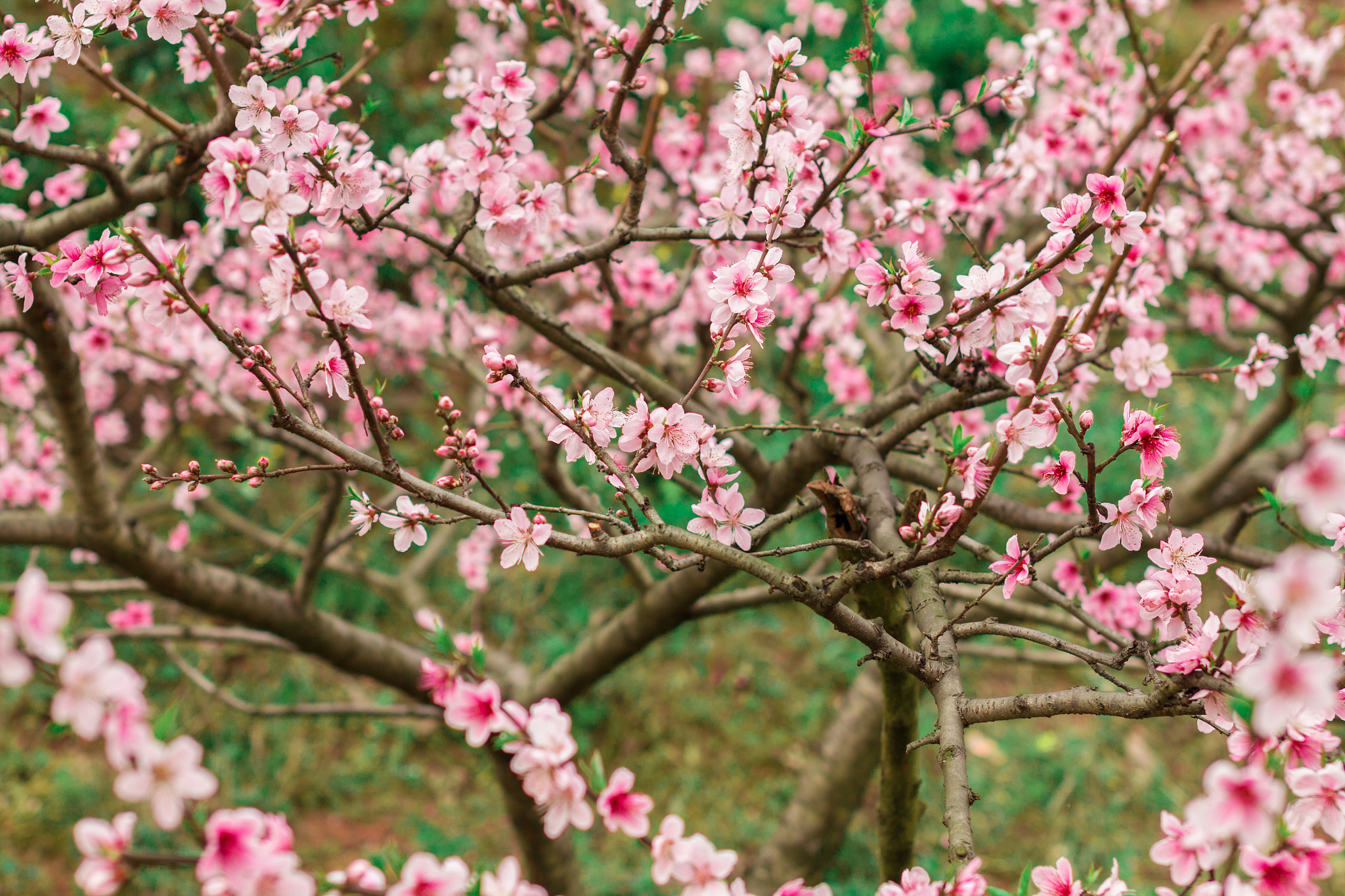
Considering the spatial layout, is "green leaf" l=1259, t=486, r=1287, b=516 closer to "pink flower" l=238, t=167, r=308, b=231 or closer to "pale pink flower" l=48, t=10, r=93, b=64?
"pink flower" l=238, t=167, r=308, b=231

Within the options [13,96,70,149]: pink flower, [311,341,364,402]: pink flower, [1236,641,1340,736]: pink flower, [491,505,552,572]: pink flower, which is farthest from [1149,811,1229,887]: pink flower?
[13,96,70,149]: pink flower

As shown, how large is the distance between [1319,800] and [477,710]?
1.20 m

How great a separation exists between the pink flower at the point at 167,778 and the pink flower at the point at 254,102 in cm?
119

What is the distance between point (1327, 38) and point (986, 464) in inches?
196

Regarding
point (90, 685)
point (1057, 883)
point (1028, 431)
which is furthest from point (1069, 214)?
point (90, 685)

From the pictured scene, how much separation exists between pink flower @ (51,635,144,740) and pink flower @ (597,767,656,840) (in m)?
0.60

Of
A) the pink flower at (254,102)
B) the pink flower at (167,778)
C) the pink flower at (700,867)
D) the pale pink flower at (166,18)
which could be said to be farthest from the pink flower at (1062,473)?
the pale pink flower at (166,18)

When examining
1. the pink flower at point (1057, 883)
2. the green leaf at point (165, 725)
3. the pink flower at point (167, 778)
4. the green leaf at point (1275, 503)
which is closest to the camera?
the pink flower at point (167, 778)

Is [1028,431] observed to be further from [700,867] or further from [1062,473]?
[700,867]

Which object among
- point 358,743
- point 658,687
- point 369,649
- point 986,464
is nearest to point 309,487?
point 358,743

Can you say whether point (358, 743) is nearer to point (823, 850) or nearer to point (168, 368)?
point (168, 368)

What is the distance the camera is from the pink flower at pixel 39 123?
1765 millimetres

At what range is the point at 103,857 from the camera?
864mm

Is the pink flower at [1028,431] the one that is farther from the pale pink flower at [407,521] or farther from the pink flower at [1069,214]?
the pale pink flower at [407,521]
